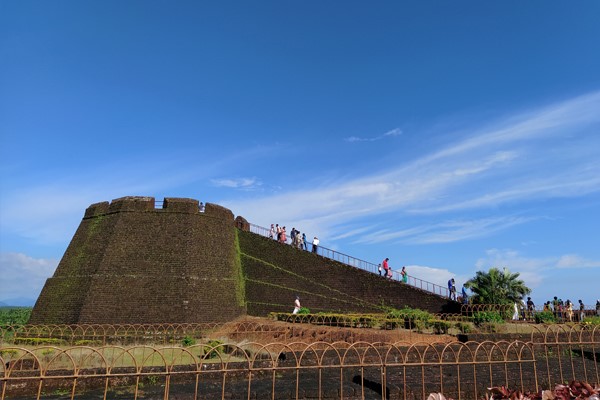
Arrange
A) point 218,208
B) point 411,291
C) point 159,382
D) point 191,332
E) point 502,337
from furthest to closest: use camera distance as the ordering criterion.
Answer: point 218,208 → point 411,291 → point 191,332 → point 502,337 → point 159,382

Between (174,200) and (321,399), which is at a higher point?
(174,200)

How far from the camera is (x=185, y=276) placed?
2006 cm

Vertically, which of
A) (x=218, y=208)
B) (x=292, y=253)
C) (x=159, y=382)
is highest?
(x=218, y=208)

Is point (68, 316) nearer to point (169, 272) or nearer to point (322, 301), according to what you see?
point (169, 272)

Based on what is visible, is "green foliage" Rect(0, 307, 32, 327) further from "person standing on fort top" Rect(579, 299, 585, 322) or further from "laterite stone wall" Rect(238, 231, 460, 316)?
"person standing on fort top" Rect(579, 299, 585, 322)

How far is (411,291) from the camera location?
71.1ft

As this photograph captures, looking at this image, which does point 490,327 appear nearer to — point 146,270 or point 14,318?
point 146,270

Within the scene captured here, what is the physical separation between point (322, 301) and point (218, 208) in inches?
312

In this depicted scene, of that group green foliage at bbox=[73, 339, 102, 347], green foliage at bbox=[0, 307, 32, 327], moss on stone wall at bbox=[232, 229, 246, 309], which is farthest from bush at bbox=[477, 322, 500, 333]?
green foliage at bbox=[0, 307, 32, 327]

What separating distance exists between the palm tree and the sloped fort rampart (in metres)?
1.77

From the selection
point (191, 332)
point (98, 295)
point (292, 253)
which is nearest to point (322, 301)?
point (292, 253)

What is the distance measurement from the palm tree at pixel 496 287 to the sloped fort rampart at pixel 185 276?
5.81 ft

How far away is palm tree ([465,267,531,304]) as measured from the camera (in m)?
21.0

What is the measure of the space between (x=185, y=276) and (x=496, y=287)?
52.5 feet
